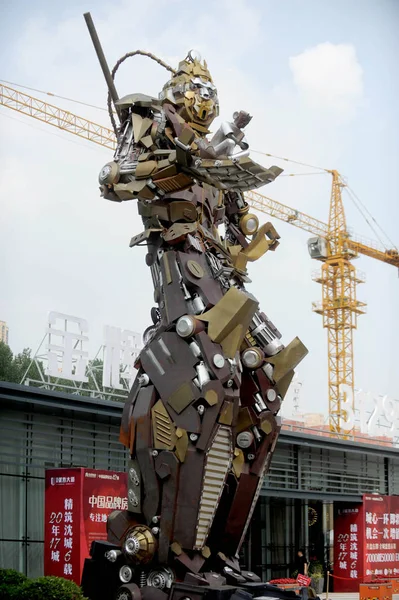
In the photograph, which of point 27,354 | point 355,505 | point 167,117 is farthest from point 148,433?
point 27,354

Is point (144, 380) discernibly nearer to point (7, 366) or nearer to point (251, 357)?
point (251, 357)

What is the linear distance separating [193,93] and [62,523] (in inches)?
→ 258

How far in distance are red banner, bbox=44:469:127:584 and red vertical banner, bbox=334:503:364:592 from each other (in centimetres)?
696

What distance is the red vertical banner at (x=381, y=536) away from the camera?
19578 millimetres

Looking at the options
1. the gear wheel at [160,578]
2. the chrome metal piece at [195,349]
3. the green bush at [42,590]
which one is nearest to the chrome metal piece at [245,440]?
the chrome metal piece at [195,349]

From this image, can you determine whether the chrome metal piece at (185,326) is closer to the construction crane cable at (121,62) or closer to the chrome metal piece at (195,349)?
the chrome metal piece at (195,349)

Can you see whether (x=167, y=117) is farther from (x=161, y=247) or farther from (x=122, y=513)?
(x=122, y=513)

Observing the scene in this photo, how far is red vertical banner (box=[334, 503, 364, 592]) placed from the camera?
63.9 ft

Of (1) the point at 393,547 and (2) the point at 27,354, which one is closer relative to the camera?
(1) the point at 393,547

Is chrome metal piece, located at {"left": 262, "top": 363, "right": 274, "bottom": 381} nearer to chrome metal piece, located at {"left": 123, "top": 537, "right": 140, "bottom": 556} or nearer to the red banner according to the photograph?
chrome metal piece, located at {"left": 123, "top": 537, "right": 140, "bottom": 556}

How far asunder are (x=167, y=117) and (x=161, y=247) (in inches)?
58.5

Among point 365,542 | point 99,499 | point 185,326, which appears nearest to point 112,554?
point 185,326

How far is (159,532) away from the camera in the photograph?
10.2m

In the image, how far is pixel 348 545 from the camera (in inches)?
778
